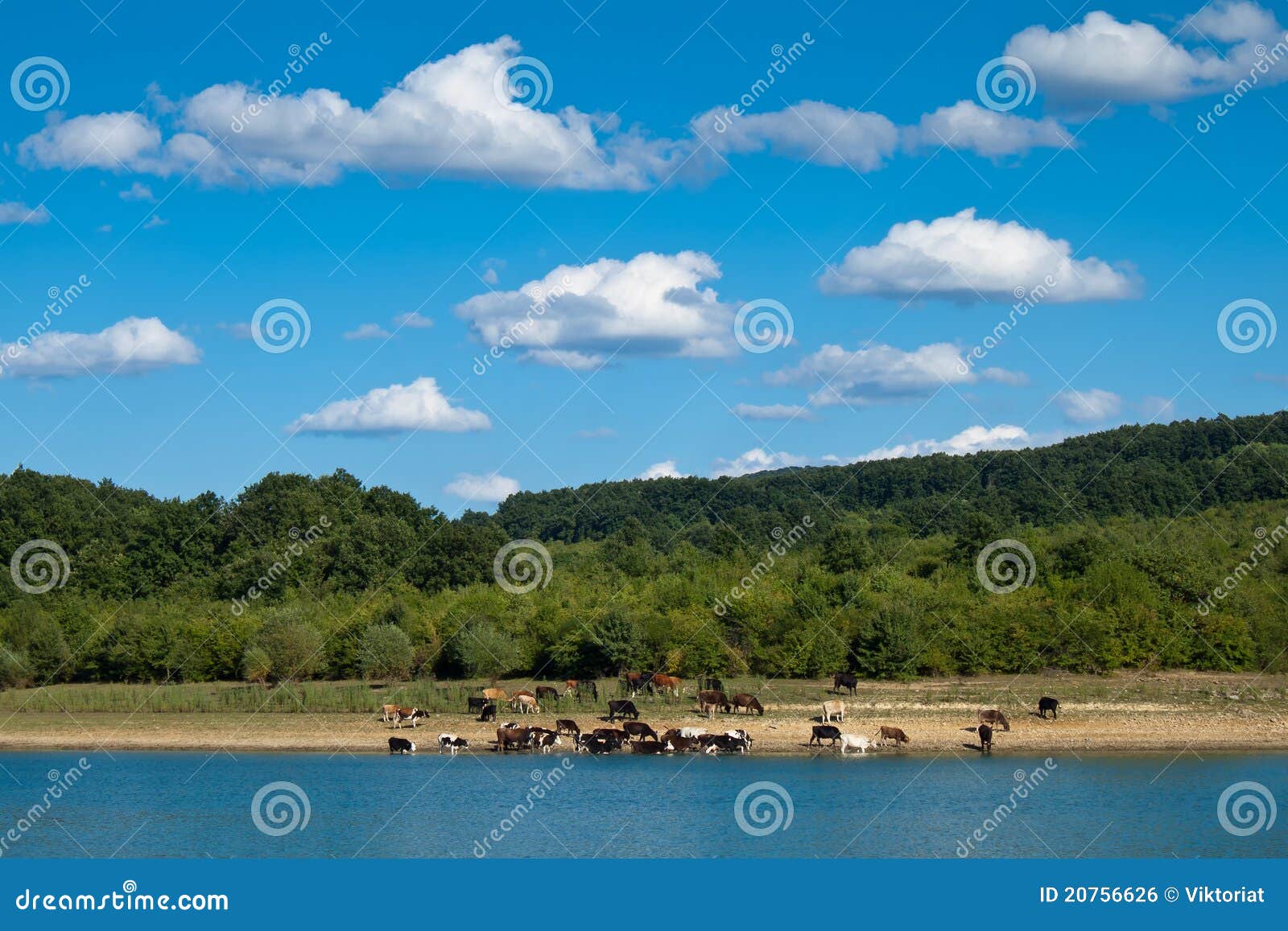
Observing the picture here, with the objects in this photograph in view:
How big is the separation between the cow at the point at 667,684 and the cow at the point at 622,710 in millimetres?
3492

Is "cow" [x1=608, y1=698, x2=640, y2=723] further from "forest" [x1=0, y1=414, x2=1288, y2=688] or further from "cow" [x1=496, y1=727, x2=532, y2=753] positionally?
"forest" [x1=0, y1=414, x2=1288, y2=688]

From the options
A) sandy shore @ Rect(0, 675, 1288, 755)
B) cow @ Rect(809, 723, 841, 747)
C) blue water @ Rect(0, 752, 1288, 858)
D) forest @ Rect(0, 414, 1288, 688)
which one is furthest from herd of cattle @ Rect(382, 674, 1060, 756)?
forest @ Rect(0, 414, 1288, 688)

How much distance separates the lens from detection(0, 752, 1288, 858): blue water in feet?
86.0

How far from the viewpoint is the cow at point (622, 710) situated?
42.8 m

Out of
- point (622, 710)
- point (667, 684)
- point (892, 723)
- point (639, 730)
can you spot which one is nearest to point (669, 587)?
point (667, 684)

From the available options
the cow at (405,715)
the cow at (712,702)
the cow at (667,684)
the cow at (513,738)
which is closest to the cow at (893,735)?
the cow at (712,702)

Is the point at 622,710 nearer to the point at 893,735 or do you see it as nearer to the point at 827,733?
the point at 827,733

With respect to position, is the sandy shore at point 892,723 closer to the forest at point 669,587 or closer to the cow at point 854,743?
the cow at point 854,743

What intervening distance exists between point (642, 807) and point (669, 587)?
2932 centimetres

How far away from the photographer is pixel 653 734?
38844mm

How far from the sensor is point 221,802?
31781 millimetres

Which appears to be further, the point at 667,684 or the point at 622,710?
the point at 667,684

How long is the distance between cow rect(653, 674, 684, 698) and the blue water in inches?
378

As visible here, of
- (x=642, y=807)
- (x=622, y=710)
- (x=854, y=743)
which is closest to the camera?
(x=642, y=807)
